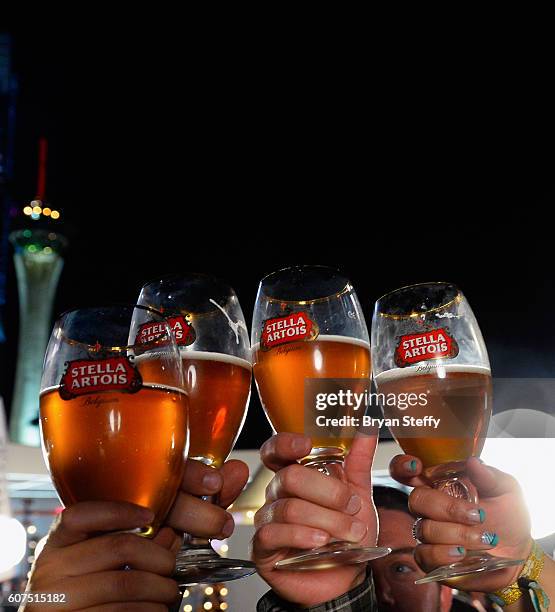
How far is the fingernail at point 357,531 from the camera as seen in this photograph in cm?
94

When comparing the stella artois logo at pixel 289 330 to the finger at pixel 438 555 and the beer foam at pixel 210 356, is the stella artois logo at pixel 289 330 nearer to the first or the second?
the beer foam at pixel 210 356

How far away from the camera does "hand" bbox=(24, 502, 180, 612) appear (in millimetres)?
684

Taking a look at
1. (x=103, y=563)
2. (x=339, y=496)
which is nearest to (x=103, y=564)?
(x=103, y=563)

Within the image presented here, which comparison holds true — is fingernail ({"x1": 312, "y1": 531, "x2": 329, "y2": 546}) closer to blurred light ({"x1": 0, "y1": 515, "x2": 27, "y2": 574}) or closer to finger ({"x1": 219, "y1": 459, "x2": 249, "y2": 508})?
finger ({"x1": 219, "y1": 459, "x2": 249, "y2": 508})

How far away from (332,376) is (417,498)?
8.2 inches

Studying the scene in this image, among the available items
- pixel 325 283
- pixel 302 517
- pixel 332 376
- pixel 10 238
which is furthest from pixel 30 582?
pixel 10 238

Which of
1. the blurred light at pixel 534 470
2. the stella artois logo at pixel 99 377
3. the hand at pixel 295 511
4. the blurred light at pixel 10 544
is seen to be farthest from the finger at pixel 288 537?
the blurred light at pixel 534 470

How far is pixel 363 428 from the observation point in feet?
3.58

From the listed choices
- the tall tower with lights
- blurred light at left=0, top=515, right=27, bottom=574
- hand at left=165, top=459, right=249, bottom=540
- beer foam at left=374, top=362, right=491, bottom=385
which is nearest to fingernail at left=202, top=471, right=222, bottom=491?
hand at left=165, top=459, right=249, bottom=540

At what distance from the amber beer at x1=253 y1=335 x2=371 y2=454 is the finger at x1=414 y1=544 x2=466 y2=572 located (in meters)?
0.18

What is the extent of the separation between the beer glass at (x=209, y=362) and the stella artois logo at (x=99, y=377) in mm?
200

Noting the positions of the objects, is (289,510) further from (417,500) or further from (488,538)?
(488,538)

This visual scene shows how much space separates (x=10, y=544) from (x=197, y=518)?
520 millimetres

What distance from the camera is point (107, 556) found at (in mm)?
689
